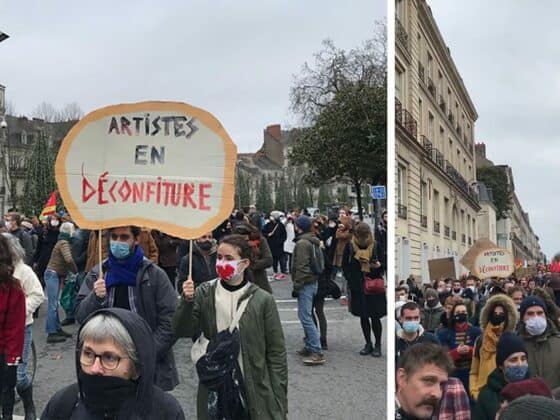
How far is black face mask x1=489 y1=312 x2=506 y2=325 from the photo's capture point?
4.68 m

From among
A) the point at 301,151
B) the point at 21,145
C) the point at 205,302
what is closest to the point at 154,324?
the point at 205,302

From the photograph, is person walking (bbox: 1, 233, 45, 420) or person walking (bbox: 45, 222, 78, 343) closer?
person walking (bbox: 1, 233, 45, 420)

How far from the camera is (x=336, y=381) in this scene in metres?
6.10

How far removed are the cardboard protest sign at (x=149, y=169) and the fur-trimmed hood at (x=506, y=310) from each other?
2.16 meters

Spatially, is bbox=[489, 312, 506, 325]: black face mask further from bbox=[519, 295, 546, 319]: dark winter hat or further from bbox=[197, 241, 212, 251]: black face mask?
bbox=[197, 241, 212, 251]: black face mask

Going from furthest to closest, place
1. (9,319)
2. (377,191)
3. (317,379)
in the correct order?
(377,191)
(317,379)
(9,319)

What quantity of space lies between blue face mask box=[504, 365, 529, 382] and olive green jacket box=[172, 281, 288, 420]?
141 centimetres

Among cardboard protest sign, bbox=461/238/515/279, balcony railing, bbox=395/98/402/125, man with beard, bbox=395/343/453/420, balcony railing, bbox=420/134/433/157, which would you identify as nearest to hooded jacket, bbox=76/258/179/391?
man with beard, bbox=395/343/453/420

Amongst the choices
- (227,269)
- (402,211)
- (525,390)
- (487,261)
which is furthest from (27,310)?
(487,261)

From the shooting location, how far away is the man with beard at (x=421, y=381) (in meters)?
3.10

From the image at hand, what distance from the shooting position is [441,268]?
7438 mm

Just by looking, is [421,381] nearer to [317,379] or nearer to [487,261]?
[317,379]

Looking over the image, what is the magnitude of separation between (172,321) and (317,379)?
293 centimetres

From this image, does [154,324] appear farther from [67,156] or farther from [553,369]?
[553,369]
